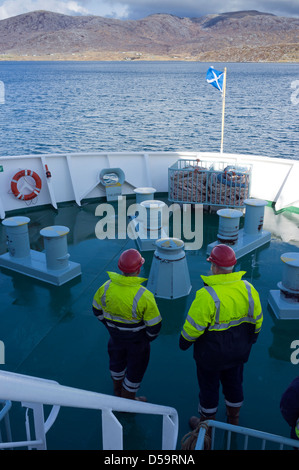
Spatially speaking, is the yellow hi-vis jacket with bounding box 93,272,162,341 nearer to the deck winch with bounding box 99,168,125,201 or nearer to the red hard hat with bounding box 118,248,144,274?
the red hard hat with bounding box 118,248,144,274

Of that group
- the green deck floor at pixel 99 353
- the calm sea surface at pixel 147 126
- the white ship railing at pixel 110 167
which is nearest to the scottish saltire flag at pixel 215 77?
the white ship railing at pixel 110 167

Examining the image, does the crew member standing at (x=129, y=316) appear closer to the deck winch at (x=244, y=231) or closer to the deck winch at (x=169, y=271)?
the deck winch at (x=169, y=271)

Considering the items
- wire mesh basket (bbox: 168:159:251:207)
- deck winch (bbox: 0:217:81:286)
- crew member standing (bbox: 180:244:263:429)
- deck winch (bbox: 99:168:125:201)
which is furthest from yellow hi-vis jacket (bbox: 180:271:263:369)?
deck winch (bbox: 99:168:125:201)

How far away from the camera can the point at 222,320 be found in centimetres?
320

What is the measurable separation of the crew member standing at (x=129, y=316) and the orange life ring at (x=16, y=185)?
21.4 feet

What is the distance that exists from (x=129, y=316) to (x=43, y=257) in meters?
3.83

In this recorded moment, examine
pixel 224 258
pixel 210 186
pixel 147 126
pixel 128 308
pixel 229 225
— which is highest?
pixel 224 258

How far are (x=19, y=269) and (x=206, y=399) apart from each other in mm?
4329

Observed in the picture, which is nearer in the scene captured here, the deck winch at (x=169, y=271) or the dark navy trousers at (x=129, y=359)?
the dark navy trousers at (x=129, y=359)

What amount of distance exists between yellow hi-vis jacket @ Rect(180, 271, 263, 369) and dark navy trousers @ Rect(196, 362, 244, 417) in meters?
0.14

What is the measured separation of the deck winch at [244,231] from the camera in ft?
23.4

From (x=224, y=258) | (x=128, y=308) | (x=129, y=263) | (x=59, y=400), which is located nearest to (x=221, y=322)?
(x=224, y=258)

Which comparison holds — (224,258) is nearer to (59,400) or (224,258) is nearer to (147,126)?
(59,400)
